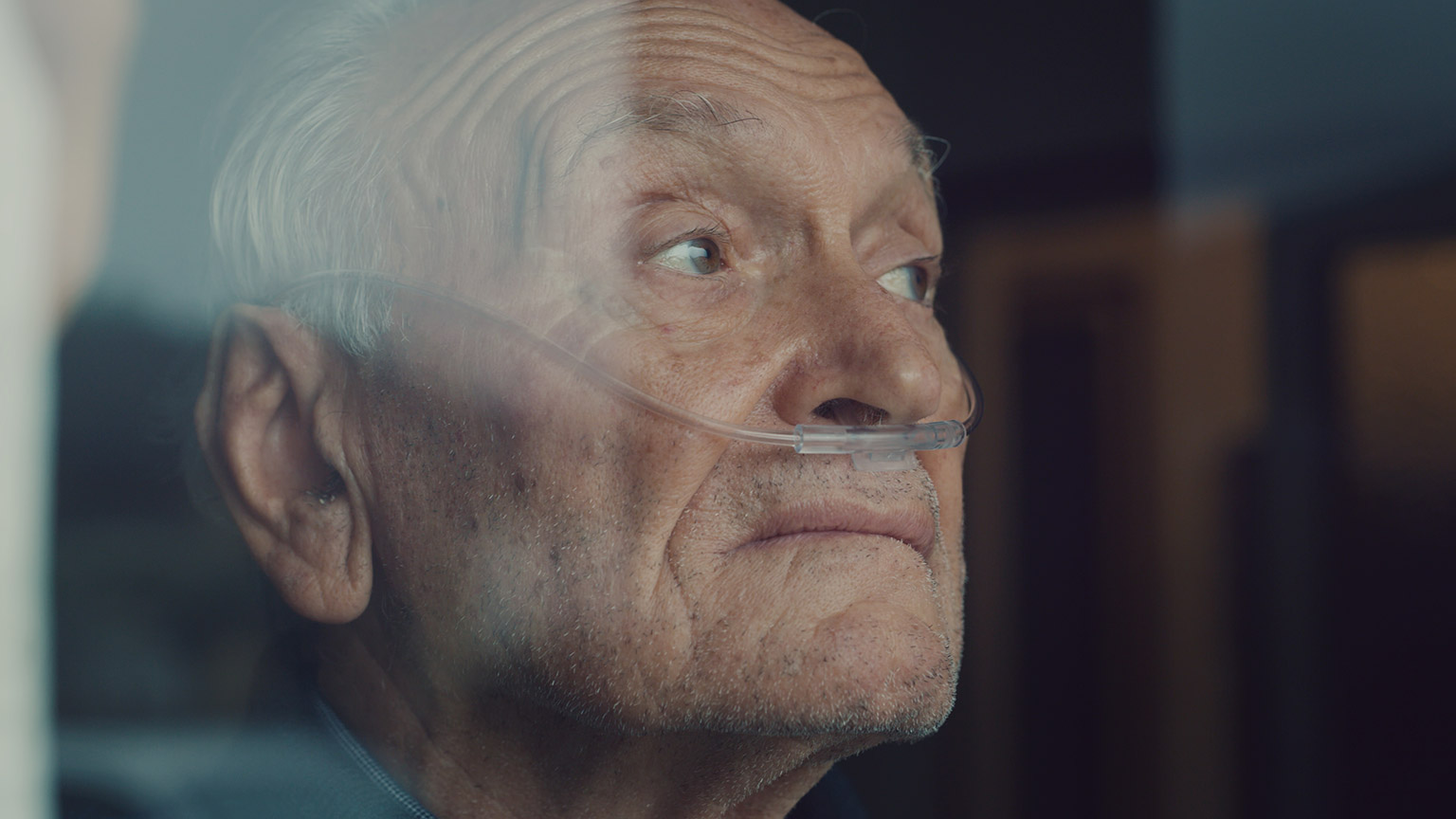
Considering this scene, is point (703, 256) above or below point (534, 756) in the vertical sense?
above

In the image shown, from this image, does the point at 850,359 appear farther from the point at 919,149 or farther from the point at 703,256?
the point at 919,149

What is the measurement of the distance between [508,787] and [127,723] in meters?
0.30

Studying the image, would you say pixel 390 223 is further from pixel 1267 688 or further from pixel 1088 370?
pixel 1267 688

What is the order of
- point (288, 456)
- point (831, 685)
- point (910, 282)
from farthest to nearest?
point (910, 282) < point (288, 456) < point (831, 685)

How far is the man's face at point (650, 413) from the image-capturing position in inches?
30.7

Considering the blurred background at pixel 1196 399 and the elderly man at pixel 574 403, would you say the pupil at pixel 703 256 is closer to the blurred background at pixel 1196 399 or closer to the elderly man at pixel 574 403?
the elderly man at pixel 574 403

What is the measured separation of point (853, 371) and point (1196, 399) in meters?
0.43

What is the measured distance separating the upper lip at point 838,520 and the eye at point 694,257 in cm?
22

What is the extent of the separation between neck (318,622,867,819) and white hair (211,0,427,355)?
0.30m

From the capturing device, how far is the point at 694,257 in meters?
0.86

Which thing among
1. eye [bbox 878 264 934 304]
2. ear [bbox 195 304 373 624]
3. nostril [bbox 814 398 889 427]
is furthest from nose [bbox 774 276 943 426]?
ear [bbox 195 304 373 624]

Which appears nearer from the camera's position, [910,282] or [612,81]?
[612,81]

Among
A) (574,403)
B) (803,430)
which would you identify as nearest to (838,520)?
(803,430)

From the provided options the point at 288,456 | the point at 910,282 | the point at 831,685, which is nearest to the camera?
the point at 831,685
